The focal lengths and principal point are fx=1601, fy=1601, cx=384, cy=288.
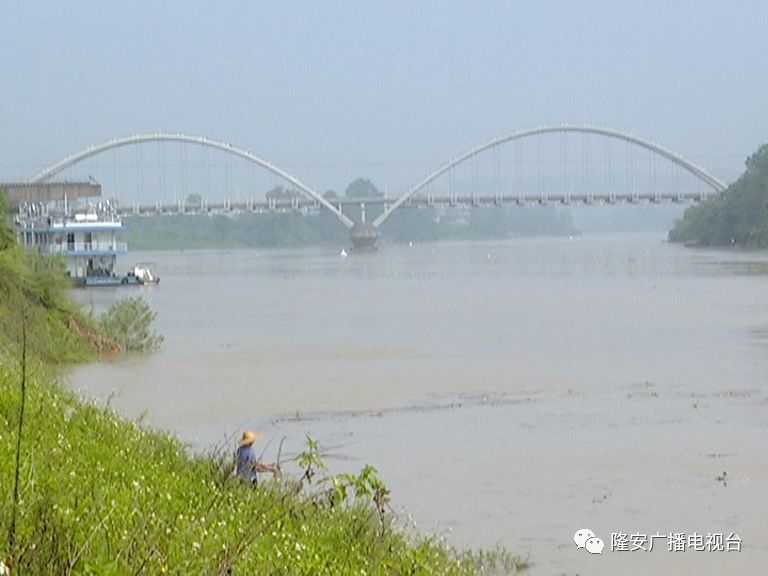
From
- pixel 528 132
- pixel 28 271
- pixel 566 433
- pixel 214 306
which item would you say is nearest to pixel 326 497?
pixel 566 433

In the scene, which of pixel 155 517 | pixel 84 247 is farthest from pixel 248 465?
pixel 84 247

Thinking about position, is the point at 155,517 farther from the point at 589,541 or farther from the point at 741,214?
the point at 741,214

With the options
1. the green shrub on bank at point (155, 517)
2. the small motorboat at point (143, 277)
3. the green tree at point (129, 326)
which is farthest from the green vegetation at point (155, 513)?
the small motorboat at point (143, 277)

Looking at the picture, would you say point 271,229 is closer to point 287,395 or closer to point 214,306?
point 214,306

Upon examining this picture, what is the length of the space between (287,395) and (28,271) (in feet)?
20.8

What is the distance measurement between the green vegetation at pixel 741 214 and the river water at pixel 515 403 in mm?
40768

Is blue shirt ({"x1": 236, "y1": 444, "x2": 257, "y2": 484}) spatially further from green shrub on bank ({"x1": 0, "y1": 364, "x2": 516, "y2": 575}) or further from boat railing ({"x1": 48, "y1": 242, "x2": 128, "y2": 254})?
boat railing ({"x1": 48, "y1": 242, "x2": 128, "y2": 254})

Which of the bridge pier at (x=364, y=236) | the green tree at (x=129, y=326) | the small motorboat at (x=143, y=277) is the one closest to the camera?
the green tree at (x=129, y=326)

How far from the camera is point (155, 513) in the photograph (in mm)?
5816

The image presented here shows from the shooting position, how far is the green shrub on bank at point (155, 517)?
188 inches

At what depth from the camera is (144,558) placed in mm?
4609

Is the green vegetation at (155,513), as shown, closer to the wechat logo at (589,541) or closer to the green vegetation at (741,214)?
the wechat logo at (589,541)

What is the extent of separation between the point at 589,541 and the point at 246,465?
2104mm

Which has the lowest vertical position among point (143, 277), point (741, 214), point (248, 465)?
point (143, 277)
